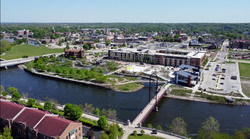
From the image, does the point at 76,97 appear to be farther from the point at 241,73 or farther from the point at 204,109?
the point at 241,73

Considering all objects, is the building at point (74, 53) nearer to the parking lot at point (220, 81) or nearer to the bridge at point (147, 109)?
the bridge at point (147, 109)

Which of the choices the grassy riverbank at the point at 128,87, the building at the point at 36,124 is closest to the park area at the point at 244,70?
the grassy riverbank at the point at 128,87

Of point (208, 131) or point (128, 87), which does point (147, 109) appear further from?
point (128, 87)

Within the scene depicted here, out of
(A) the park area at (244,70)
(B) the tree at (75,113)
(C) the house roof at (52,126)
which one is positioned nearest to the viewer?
(C) the house roof at (52,126)

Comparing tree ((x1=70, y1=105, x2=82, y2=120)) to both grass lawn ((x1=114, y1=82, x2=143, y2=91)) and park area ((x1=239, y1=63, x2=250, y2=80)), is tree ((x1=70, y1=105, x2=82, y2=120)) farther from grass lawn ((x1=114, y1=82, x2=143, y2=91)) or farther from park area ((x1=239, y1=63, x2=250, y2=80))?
park area ((x1=239, y1=63, x2=250, y2=80))

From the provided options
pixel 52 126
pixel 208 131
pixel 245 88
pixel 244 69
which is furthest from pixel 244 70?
pixel 52 126

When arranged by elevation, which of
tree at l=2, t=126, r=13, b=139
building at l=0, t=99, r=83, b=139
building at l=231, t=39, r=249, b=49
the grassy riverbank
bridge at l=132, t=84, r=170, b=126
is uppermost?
building at l=231, t=39, r=249, b=49

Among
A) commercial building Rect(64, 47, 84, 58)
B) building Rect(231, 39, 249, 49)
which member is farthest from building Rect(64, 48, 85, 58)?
building Rect(231, 39, 249, 49)
